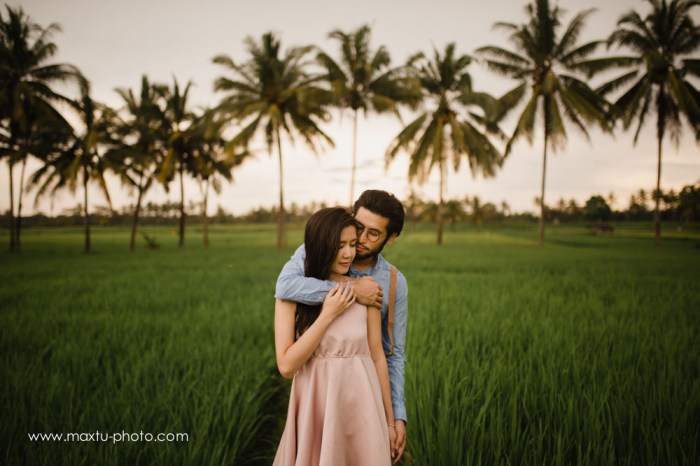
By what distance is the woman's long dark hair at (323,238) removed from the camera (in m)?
0.90

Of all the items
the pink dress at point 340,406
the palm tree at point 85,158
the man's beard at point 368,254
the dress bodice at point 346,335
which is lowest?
the pink dress at point 340,406

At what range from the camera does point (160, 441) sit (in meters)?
1.71

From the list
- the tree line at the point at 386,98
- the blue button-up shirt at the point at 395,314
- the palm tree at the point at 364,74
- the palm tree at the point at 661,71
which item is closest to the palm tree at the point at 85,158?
the tree line at the point at 386,98

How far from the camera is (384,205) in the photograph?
1.08 meters

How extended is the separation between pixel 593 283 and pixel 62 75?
60.2 ft

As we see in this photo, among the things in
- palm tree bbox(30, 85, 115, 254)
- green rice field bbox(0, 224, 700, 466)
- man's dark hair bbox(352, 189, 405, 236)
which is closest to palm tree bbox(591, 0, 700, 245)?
green rice field bbox(0, 224, 700, 466)

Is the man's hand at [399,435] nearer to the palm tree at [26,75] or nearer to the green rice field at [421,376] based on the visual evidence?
the green rice field at [421,376]

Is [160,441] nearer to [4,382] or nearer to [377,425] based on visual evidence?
[377,425]

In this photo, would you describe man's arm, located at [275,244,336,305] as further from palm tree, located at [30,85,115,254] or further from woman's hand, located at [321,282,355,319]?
palm tree, located at [30,85,115,254]

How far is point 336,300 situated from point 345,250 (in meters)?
0.15

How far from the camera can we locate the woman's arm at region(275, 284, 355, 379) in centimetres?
87

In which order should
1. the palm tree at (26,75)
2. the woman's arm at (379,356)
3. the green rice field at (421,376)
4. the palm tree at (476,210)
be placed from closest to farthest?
the woman's arm at (379,356) < the green rice field at (421,376) < the palm tree at (26,75) < the palm tree at (476,210)

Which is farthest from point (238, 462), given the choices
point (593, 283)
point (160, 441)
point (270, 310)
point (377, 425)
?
point (593, 283)

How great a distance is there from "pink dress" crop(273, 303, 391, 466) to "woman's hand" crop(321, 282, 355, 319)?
0.32 ft
